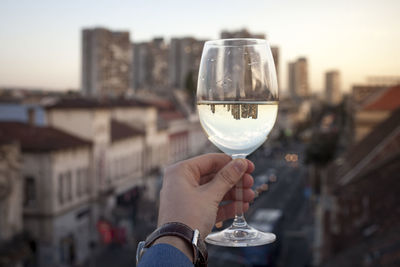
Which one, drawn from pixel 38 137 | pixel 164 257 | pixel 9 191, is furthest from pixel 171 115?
pixel 164 257

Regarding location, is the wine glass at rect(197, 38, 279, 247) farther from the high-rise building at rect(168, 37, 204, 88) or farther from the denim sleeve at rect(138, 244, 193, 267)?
the high-rise building at rect(168, 37, 204, 88)

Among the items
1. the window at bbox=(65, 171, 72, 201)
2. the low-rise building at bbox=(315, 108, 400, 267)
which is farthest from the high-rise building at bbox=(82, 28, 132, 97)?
the low-rise building at bbox=(315, 108, 400, 267)

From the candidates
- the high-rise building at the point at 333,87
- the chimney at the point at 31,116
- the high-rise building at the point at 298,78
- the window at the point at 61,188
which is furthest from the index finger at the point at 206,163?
the high-rise building at the point at 333,87

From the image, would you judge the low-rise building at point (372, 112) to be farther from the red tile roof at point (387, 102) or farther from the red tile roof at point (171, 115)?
the red tile roof at point (171, 115)

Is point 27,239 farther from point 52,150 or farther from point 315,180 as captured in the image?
point 315,180

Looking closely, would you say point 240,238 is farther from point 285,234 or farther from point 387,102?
point 387,102

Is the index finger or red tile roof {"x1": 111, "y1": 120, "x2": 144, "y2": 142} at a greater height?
the index finger
